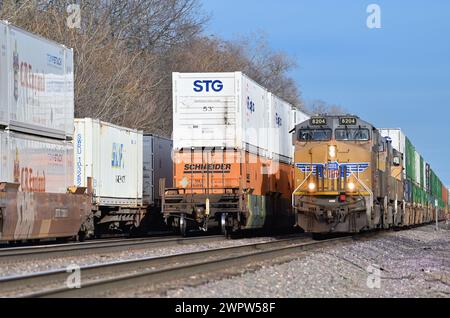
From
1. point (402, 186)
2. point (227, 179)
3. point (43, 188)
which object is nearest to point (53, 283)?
point (43, 188)

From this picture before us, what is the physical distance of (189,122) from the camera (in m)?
20.4

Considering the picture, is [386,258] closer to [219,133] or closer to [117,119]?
[219,133]

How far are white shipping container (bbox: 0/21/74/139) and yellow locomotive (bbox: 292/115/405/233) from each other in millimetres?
6754

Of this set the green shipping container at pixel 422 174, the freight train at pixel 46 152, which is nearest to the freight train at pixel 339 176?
the freight train at pixel 46 152

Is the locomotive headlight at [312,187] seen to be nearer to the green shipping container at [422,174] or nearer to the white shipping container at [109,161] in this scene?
the white shipping container at [109,161]

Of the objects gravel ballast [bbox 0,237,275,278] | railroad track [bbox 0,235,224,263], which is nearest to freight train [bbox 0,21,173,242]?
railroad track [bbox 0,235,224,263]

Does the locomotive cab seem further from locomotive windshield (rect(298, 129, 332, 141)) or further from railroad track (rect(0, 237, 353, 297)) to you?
railroad track (rect(0, 237, 353, 297))

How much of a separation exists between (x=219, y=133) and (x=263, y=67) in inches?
2109

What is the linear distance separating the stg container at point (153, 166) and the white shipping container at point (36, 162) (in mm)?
7520

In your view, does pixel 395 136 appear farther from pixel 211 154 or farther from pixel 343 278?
pixel 343 278

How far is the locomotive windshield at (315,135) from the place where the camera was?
69.1ft

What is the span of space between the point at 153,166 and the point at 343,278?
1514 cm

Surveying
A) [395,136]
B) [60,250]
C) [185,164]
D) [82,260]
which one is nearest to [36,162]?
[60,250]

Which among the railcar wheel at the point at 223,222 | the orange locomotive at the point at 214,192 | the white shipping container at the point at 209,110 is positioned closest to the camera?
the orange locomotive at the point at 214,192
